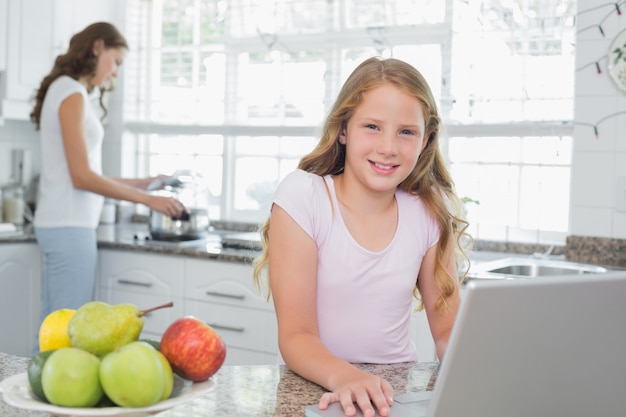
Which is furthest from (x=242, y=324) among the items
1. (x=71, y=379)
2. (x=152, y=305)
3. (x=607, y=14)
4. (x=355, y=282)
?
(x=71, y=379)

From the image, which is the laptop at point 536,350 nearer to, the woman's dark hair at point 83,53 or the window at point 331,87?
the window at point 331,87

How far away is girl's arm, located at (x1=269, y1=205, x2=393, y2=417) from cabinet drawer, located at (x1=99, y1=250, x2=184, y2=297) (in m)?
1.66

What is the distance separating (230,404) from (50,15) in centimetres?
290

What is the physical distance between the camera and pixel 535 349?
0.82 meters

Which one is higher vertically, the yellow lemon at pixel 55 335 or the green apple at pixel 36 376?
the yellow lemon at pixel 55 335

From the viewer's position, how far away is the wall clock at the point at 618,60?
8.64ft

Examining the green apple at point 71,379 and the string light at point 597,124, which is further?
the string light at point 597,124

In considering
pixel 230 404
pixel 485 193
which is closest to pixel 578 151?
pixel 485 193

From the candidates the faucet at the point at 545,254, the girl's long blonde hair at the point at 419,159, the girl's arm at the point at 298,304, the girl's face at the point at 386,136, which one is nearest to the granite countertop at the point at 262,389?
the girl's arm at the point at 298,304

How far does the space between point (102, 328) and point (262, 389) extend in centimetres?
38

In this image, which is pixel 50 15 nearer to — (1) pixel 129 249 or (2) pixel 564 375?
(1) pixel 129 249

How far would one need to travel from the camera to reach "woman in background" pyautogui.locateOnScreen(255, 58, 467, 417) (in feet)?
4.80

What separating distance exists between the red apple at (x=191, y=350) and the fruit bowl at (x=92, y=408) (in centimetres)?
1

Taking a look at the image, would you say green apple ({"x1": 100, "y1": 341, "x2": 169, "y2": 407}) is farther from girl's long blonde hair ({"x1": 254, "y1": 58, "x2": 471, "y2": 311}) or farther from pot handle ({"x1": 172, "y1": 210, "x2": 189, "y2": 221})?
pot handle ({"x1": 172, "y1": 210, "x2": 189, "y2": 221})
